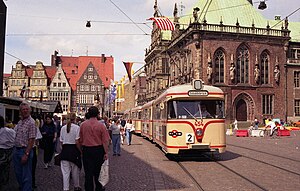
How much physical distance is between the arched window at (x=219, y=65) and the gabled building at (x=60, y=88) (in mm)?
48233

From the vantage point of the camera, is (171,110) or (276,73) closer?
(171,110)

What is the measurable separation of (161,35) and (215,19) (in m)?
15.5

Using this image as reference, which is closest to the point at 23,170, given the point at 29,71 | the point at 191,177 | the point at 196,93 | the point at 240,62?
the point at 191,177

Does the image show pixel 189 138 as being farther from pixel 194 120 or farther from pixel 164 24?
pixel 164 24

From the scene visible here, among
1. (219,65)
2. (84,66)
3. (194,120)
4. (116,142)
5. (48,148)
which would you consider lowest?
(116,142)

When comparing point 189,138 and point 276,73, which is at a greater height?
point 276,73

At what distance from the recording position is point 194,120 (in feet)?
48.3

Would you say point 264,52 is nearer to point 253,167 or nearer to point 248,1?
point 248,1

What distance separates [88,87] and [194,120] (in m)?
85.6

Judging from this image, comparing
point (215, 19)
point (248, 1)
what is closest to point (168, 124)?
point (215, 19)

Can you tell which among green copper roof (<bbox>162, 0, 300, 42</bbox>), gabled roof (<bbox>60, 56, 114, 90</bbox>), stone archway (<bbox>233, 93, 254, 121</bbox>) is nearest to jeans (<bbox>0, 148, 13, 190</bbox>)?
stone archway (<bbox>233, 93, 254, 121</bbox>)

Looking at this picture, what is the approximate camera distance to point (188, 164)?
14.5m

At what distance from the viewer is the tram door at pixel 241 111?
53812 millimetres

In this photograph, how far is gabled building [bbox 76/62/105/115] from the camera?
9769cm
